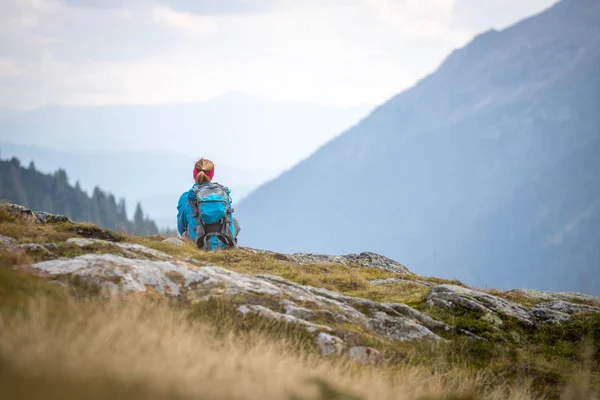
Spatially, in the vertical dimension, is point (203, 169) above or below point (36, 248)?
above

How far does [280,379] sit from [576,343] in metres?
10.9

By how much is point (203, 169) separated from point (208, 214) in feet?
5.91

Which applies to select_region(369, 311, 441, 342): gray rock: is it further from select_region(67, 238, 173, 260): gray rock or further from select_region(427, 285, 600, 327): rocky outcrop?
select_region(67, 238, 173, 260): gray rock

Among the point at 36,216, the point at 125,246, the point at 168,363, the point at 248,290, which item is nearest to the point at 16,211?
the point at 36,216

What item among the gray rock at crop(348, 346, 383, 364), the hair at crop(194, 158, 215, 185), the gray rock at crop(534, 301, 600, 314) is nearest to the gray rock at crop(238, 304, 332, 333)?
the gray rock at crop(348, 346, 383, 364)

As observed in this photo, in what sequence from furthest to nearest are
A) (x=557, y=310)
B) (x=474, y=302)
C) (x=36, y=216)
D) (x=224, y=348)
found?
(x=36, y=216)
(x=557, y=310)
(x=474, y=302)
(x=224, y=348)

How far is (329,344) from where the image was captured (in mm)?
12219

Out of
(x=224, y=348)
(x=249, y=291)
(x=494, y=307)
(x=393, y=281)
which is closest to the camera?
(x=224, y=348)

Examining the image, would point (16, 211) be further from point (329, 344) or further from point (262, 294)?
point (329, 344)

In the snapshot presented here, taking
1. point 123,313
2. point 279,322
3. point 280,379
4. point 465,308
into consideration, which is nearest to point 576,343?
point 465,308

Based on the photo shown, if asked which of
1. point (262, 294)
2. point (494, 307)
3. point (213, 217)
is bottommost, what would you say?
point (262, 294)

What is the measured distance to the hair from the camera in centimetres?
2123

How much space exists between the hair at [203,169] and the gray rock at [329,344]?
32.9 feet

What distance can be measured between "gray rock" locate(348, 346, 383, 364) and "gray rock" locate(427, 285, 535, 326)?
5.32m
